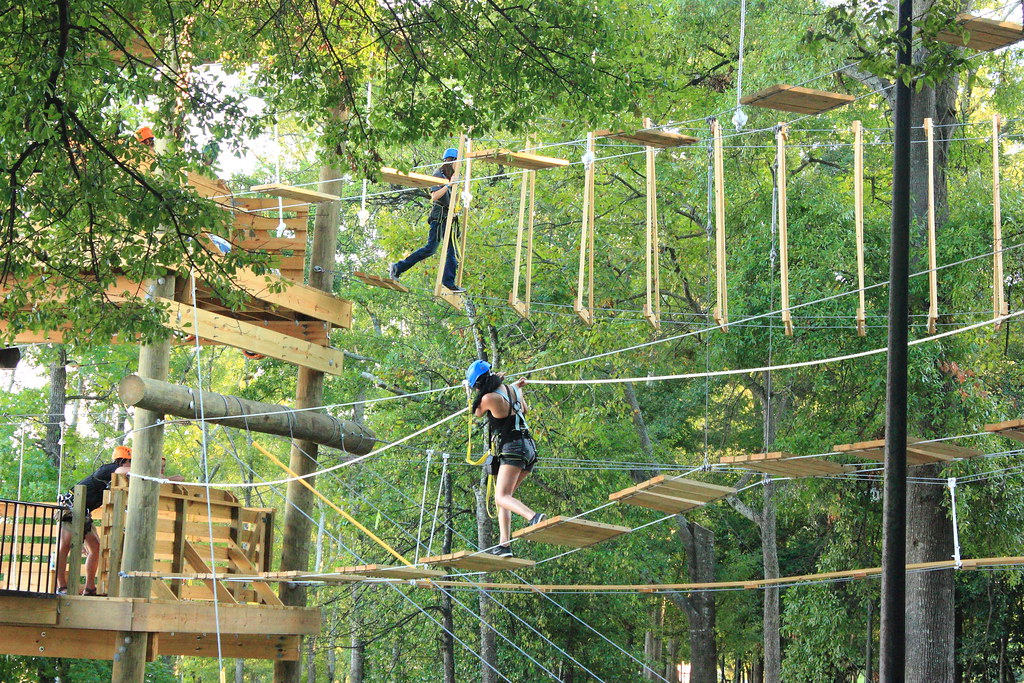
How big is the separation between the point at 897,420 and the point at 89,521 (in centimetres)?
771

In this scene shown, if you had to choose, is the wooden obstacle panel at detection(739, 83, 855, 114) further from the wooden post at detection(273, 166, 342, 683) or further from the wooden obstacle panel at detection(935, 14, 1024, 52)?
the wooden post at detection(273, 166, 342, 683)

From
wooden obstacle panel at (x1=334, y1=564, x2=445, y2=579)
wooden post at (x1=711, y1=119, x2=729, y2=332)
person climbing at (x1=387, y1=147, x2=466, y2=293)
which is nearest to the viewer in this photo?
wooden obstacle panel at (x1=334, y1=564, x2=445, y2=579)

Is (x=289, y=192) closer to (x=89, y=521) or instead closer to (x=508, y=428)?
(x=89, y=521)

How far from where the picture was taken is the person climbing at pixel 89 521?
441 inches

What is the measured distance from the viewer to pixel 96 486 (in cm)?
1195

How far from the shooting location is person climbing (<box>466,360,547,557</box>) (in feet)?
29.1

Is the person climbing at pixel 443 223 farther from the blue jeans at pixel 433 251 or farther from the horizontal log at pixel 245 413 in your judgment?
the horizontal log at pixel 245 413

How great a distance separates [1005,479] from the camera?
15.3m

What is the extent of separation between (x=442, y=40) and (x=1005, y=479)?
986 cm

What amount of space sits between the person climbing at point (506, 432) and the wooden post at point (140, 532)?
143 inches

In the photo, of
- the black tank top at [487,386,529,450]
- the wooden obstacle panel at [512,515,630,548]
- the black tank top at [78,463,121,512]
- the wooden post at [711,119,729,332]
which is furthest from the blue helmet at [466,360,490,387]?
the black tank top at [78,463,121,512]

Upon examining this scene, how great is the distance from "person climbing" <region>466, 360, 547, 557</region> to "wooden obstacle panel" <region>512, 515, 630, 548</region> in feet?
0.48

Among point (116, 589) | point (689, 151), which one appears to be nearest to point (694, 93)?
point (689, 151)

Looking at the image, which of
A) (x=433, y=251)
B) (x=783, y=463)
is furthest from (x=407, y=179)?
(x=783, y=463)
